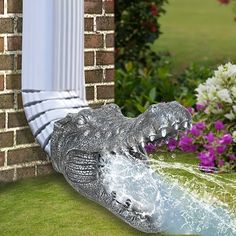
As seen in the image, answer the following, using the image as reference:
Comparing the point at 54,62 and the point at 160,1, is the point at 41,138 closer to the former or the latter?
the point at 54,62

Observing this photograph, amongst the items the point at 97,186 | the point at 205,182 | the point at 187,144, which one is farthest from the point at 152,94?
the point at 97,186

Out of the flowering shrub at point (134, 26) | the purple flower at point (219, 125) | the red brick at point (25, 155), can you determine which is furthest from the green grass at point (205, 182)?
the flowering shrub at point (134, 26)

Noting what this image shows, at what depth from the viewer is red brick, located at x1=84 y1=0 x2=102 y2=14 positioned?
4.77 meters

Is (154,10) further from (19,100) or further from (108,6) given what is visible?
(19,100)

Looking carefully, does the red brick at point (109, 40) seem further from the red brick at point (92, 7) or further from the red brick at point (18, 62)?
the red brick at point (18, 62)

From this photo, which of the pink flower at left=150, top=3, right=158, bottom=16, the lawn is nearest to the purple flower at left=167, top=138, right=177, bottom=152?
the lawn

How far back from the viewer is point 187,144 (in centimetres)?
571

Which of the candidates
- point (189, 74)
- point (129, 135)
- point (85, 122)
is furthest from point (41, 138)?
point (189, 74)

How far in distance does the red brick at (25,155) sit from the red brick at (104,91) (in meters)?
0.50

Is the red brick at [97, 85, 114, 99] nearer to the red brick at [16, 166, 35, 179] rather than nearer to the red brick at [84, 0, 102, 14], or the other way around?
the red brick at [84, 0, 102, 14]

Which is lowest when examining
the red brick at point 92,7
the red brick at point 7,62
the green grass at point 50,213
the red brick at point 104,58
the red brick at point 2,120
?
the green grass at point 50,213

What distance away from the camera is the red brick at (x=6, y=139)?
14.7 feet

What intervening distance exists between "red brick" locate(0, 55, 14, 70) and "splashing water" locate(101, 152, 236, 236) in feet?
2.91

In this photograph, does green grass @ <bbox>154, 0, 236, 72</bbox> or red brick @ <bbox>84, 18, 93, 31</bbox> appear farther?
green grass @ <bbox>154, 0, 236, 72</bbox>
